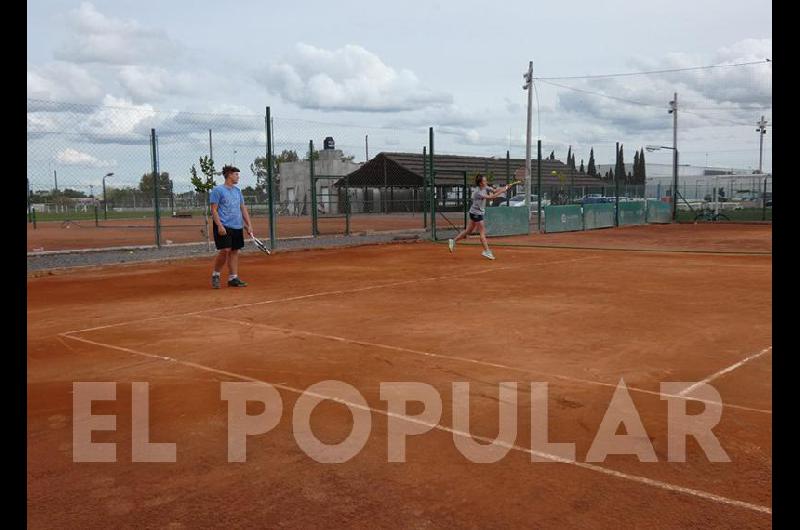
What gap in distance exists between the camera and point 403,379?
5359 mm

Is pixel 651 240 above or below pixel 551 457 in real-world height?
above

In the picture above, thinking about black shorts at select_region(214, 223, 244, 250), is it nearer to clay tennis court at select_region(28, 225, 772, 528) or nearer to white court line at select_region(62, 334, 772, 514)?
clay tennis court at select_region(28, 225, 772, 528)

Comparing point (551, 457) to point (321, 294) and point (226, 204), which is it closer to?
point (321, 294)

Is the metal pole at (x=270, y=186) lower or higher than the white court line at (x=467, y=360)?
higher

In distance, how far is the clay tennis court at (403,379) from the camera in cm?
330

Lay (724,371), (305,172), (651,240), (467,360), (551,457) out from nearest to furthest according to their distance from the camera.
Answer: (551,457)
(724,371)
(467,360)
(651,240)
(305,172)

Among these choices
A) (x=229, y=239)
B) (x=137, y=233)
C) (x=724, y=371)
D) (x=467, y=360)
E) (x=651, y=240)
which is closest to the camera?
(x=724, y=371)

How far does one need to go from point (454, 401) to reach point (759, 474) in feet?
6.35

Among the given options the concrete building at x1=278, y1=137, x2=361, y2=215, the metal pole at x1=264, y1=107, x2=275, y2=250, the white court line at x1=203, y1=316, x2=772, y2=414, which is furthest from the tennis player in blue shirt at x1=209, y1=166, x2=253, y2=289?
the concrete building at x1=278, y1=137, x2=361, y2=215

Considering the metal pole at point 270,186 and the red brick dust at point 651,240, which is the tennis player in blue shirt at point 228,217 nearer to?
the metal pole at point 270,186

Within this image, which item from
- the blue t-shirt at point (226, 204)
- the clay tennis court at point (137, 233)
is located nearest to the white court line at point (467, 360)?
the blue t-shirt at point (226, 204)

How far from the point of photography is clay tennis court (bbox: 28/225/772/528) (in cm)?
330

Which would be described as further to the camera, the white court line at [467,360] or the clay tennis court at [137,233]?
the clay tennis court at [137,233]

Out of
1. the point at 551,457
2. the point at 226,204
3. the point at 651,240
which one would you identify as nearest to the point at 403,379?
the point at 551,457
